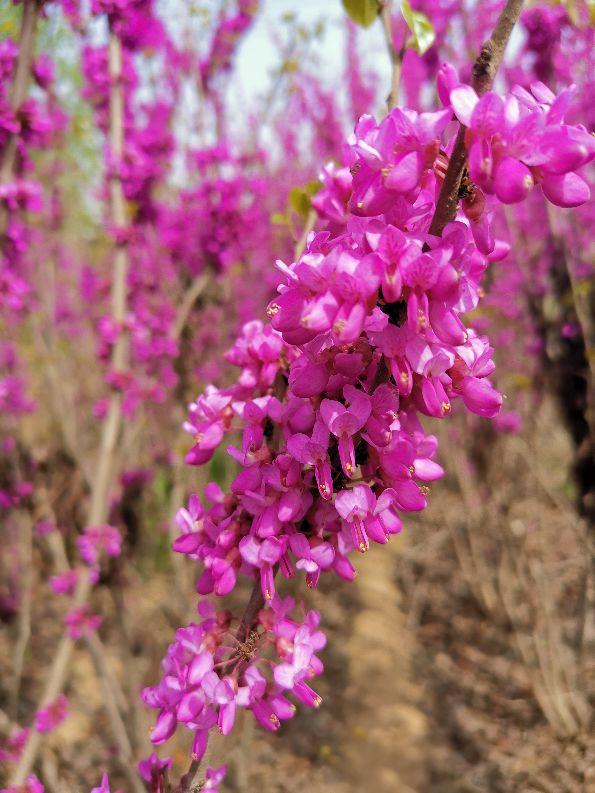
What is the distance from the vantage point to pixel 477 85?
0.89m

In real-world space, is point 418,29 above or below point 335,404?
above

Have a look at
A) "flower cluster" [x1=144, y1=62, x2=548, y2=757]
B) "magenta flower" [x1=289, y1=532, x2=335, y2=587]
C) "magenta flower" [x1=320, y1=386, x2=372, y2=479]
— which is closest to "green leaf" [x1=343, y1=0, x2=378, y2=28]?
"flower cluster" [x1=144, y1=62, x2=548, y2=757]

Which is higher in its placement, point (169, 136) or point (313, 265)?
point (313, 265)

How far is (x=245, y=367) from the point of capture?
1251 millimetres

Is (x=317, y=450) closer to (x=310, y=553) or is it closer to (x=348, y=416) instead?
(x=348, y=416)

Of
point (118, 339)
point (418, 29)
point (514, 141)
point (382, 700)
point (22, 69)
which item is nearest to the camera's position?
point (514, 141)

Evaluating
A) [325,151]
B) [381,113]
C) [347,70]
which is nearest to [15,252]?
[381,113]

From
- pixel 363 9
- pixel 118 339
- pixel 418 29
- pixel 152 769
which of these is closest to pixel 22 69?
pixel 363 9

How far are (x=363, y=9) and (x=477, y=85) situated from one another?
28.4 inches

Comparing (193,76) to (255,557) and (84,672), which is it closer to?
(255,557)

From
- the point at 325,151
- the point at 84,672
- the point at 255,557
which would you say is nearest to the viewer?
the point at 255,557

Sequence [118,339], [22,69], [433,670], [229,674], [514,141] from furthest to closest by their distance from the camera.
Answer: [433,670] < [118,339] < [22,69] < [229,674] < [514,141]

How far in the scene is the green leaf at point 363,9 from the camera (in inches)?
56.5

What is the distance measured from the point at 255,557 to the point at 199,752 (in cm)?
39
